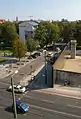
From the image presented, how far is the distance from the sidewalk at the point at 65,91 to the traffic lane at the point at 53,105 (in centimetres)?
399

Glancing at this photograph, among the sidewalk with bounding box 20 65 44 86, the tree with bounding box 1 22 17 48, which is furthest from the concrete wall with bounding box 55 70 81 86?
the tree with bounding box 1 22 17 48

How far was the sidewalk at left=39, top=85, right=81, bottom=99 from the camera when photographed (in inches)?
1431

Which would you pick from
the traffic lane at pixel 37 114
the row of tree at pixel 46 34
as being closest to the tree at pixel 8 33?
the row of tree at pixel 46 34

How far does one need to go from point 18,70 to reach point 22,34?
1700 inches

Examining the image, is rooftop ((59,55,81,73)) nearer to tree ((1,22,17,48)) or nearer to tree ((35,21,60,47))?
tree ((35,21,60,47))

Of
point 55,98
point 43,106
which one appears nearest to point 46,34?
point 55,98

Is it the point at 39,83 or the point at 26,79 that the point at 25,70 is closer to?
the point at 26,79

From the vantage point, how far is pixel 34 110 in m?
30.7

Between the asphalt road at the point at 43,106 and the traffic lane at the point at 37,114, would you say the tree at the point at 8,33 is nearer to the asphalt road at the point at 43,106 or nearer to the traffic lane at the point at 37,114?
the asphalt road at the point at 43,106

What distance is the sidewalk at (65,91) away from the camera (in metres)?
36.3

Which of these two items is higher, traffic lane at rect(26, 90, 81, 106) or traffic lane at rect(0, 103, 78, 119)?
traffic lane at rect(26, 90, 81, 106)

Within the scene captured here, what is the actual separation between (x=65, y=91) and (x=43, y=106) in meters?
7.66

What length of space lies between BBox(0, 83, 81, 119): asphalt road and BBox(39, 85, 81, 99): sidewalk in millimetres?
1402

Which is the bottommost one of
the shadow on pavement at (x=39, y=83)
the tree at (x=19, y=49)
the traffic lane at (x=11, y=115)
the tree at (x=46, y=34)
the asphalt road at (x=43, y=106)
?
the traffic lane at (x=11, y=115)
